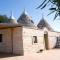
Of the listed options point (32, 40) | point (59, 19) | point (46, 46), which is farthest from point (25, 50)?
point (59, 19)

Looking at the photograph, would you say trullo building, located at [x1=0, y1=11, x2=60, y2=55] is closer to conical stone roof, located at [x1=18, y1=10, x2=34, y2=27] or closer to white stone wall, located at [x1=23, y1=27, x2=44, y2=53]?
white stone wall, located at [x1=23, y1=27, x2=44, y2=53]

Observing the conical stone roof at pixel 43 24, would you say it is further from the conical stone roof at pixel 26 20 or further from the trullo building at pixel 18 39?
the trullo building at pixel 18 39

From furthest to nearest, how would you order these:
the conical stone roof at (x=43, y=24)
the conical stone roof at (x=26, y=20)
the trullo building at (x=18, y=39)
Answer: the conical stone roof at (x=43, y=24) → the conical stone roof at (x=26, y=20) → the trullo building at (x=18, y=39)

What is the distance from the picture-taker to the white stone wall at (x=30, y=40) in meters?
16.9

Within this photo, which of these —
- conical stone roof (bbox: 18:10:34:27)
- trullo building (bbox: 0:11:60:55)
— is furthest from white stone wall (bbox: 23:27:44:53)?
conical stone roof (bbox: 18:10:34:27)

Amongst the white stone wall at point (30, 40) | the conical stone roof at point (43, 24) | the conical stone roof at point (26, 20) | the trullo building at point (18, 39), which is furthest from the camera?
the conical stone roof at point (43, 24)

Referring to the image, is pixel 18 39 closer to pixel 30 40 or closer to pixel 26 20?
pixel 30 40

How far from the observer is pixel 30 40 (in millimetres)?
17953

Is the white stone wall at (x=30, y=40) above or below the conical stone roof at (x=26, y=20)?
below

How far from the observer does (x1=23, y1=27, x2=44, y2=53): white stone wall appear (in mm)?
16906

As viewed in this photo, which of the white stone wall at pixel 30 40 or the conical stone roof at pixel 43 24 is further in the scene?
the conical stone roof at pixel 43 24

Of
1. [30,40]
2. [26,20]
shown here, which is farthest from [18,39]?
[26,20]

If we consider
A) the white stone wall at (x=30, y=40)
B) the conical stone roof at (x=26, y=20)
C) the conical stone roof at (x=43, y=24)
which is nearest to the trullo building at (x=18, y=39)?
the white stone wall at (x=30, y=40)

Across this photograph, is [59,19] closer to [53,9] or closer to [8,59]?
[53,9]
